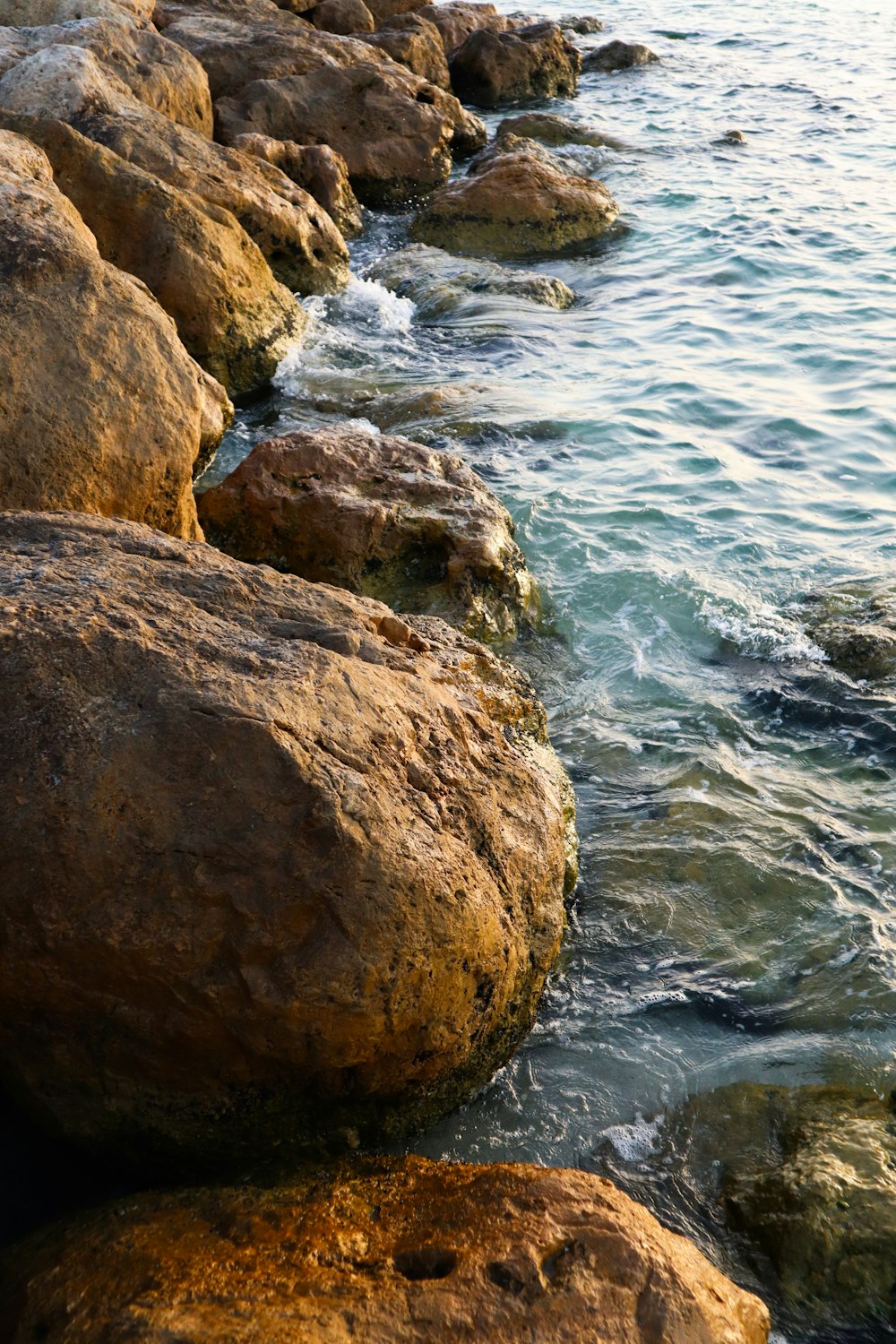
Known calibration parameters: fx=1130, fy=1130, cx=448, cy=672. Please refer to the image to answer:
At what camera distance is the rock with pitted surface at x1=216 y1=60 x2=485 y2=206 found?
12.5 m

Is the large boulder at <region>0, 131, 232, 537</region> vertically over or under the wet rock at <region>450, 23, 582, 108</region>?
over

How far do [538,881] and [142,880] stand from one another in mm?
1277

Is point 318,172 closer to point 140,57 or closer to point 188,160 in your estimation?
point 140,57

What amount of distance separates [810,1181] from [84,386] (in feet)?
12.0

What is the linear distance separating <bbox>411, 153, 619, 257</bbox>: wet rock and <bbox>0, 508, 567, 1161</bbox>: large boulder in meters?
9.77

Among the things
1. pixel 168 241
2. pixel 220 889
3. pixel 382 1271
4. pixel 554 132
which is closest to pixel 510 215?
pixel 554 132

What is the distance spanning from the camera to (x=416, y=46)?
16.2m

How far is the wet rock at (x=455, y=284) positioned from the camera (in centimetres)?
1034

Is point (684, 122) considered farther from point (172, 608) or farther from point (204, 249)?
point (172, 608)

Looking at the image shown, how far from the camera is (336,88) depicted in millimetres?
12969

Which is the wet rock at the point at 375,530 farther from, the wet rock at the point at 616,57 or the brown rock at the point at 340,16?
the wet rock at the point at 616,57

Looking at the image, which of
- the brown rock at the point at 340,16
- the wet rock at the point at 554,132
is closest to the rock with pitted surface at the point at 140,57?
the wet rock at the point at 554,132

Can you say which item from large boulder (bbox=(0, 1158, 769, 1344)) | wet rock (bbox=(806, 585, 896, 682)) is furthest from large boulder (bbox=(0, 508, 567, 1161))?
wet rock (bbox=(806, 585, 896, 682))

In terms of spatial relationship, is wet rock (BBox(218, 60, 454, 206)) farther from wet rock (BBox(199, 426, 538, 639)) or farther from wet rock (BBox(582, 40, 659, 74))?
wet rock (BBox(582, 40, 659, 74))
